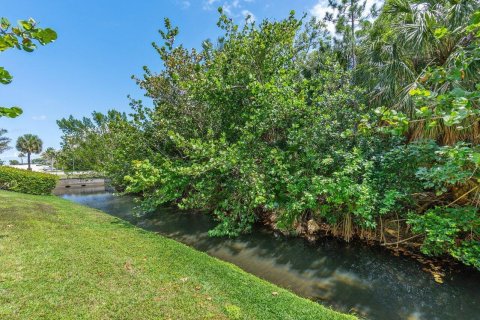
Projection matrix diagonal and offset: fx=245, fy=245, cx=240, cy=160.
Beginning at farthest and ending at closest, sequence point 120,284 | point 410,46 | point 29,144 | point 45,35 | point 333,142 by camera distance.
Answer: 1. point 29,144
2. point 333,142
3. point 410,46
4. point 120,284
5. point 45,35

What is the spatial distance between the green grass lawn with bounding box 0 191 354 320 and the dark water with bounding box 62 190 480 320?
97 cm

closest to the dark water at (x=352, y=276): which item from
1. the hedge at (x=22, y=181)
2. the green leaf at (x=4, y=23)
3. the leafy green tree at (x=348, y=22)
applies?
the green leaf at (x=4, y=23)

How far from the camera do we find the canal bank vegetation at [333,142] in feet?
17.7

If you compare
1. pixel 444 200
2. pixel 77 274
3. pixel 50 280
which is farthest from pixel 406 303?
pixel 50 280

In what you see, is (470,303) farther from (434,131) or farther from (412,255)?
(434,131)

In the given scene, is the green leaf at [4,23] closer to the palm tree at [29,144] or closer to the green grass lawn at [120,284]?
the green grass lawn at [120,284]

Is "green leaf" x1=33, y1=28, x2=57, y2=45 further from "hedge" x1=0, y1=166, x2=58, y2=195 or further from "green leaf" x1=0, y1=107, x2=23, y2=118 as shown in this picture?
"hedge" x1=0, y1=166, x2=58, y2=195

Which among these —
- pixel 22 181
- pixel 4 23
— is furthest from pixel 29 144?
pixel 4 23

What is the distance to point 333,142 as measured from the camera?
22.5ft

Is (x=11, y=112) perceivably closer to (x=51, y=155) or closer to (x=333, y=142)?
(x=333, y=142)

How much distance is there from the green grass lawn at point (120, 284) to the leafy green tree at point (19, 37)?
2.62 metres

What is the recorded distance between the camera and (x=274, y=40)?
24.9 feet

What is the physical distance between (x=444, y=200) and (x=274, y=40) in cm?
646

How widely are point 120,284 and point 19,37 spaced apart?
3494 millimetres
